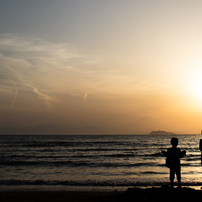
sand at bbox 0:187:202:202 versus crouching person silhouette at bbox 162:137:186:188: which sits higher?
crouching person silhouette at bbox 162:137:186:188

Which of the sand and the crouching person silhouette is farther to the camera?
the crouching person silhouette

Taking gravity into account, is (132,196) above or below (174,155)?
below

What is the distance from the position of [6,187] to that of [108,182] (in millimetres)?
4933

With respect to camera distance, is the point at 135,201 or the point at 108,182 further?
the point at 108,182

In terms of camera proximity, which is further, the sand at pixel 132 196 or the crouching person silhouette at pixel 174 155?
the crouching person silhouette at pixel 174 155

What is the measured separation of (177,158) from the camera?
795 cm

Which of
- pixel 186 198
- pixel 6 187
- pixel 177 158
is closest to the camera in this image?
pixel 186 198

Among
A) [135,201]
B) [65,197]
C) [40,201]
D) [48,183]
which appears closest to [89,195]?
[65,197]

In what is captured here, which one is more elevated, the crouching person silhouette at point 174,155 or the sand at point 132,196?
the crouching person silhouette at point 174,155

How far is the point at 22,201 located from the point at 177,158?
17.1 ft

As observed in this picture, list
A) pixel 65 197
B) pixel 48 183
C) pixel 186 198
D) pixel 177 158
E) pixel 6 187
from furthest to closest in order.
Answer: pixel 48 183
pixel 6 187
pixel 65 197
pixel 177 158
pixel 186 198

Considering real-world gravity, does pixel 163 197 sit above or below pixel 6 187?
above

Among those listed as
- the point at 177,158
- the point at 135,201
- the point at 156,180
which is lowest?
the point at 156,180

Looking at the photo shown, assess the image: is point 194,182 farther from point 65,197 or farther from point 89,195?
point 65,197
